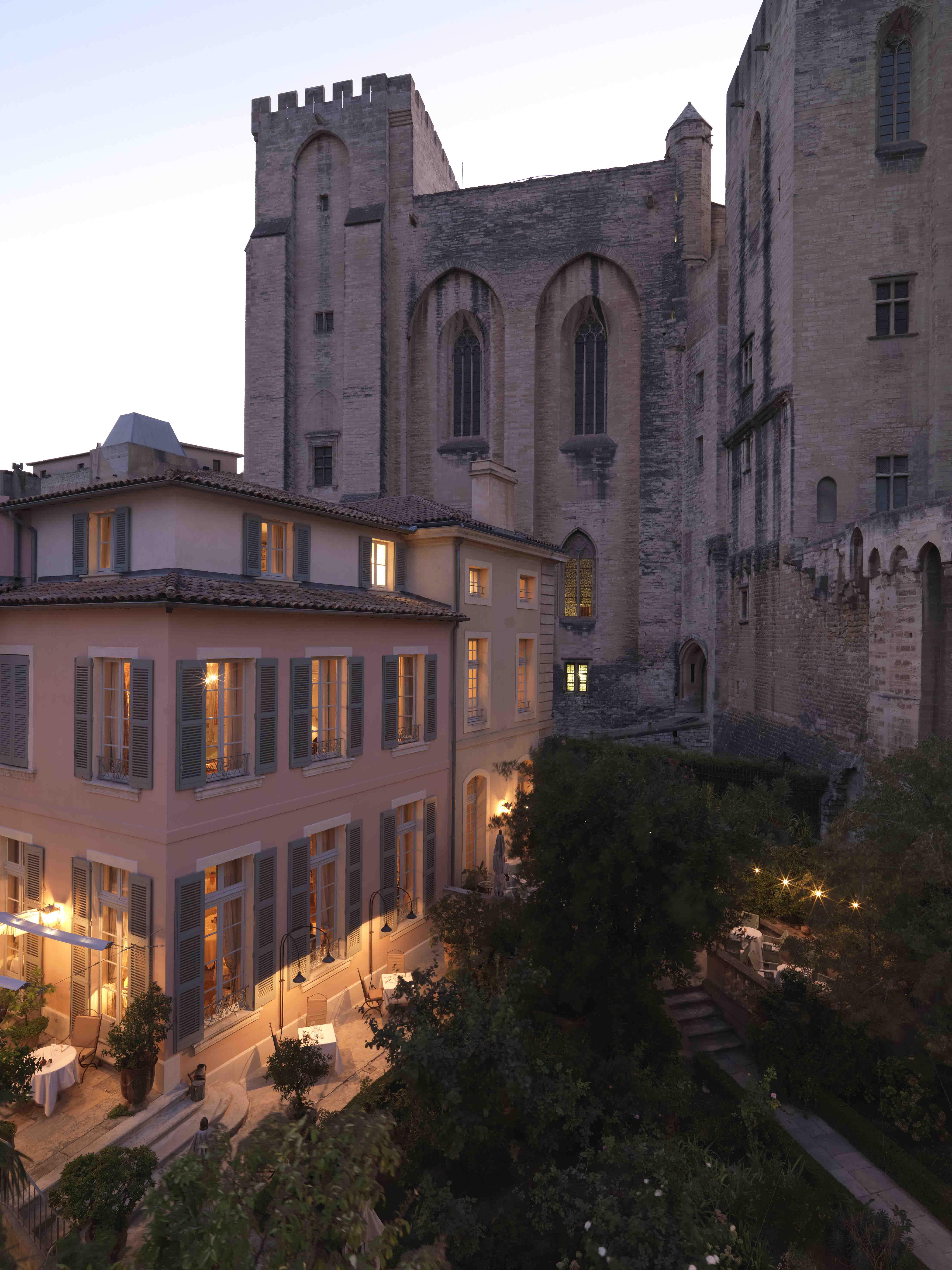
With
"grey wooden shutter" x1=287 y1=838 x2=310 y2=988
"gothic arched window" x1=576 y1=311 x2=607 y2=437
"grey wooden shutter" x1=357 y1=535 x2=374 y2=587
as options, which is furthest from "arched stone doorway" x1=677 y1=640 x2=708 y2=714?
"grey wooden shutter" x1=287 y1=838 x2=310 y2=988

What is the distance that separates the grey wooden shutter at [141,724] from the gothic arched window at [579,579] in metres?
24.8

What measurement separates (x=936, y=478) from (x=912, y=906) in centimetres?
1636

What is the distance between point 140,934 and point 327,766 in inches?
152

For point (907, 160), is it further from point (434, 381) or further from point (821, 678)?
point (434, 381)

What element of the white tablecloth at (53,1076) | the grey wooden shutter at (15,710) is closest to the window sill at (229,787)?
the grey wooden shutter at (15,710)

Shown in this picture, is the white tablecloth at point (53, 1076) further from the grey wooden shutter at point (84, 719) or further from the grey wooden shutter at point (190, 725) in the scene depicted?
the grey wooden shutter at point (190, 725)

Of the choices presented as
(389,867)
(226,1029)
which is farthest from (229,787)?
(389,867)

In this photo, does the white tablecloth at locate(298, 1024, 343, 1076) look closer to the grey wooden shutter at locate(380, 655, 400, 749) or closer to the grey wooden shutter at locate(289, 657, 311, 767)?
the grey wooden shutter at locate(289, 657, 311, 767)

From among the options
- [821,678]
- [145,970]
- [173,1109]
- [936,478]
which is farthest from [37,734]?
[936,478]

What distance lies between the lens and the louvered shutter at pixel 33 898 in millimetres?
11656

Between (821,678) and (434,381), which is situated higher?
(434,381)

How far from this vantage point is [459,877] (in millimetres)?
16891

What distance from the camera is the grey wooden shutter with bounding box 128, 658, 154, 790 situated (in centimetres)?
1003

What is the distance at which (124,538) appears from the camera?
11.7m
